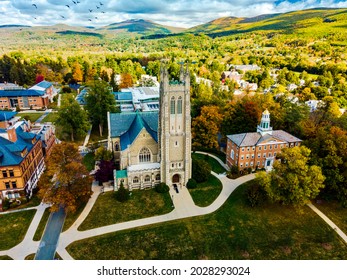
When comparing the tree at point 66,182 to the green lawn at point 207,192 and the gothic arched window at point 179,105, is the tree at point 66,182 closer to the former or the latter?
the green lawn at point 207,192

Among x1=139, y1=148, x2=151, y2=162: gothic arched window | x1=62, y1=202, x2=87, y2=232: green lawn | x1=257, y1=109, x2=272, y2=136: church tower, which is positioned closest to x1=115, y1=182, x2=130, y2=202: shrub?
x1=62, y1=202, x2=87, y2=232: green lawn

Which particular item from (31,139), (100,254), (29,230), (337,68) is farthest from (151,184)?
(337,68)

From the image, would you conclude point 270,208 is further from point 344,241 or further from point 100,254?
point 100,254

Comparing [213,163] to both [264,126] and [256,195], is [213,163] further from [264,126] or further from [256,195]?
[256,195]

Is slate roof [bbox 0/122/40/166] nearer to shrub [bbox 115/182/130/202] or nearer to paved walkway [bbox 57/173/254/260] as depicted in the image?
paved walkway [bbox 57/173/254/260]

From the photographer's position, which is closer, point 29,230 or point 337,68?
point 29,230

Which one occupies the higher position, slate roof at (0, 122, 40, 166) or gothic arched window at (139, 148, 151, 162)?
slate roof at (0, 122, 40, 166)
